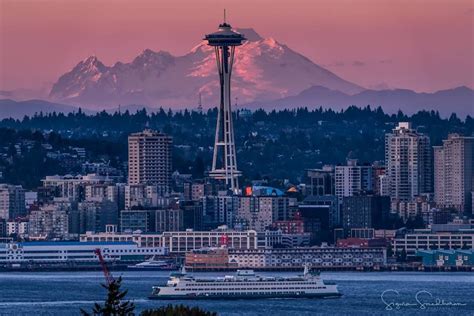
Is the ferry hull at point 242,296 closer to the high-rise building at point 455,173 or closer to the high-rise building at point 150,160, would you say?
the high-rise building at point 150,160

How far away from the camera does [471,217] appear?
381ft

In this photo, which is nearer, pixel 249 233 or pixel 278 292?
pixel 278 292

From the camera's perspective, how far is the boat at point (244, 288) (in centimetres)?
7406

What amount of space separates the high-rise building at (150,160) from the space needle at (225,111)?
103 inches

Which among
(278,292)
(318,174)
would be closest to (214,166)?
(318,174)

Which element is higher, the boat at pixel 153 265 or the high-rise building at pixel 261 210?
the high-rise building at pixel 261 210

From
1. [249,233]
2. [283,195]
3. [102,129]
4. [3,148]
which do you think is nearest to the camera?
[249,233]

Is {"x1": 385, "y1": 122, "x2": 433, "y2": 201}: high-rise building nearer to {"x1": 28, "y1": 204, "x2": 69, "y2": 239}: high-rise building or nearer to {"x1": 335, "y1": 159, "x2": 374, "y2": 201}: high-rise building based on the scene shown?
{"x1": 335, "y1": 159, "x2": 374, "y2": 201}: high-rise building

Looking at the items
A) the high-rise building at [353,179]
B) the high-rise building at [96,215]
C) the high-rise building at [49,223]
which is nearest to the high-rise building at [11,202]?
the high-rise building at [49,223]

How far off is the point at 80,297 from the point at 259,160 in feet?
227

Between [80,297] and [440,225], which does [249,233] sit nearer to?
[440,225]

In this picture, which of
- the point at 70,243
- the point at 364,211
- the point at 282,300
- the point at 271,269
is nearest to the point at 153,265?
the point at 70,243

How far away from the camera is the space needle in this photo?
385 feet

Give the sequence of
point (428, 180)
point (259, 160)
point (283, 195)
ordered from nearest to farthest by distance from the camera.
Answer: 1. point (283, 195)
2. point (428, 180)
3. point (259, 160)
